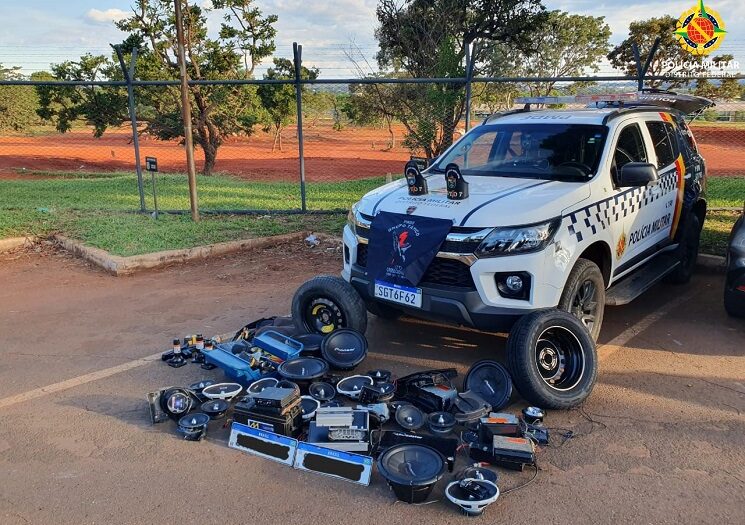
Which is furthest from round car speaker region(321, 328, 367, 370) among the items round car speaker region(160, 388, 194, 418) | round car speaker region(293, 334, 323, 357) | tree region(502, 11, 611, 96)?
tree region(502, 11, 611, 96)

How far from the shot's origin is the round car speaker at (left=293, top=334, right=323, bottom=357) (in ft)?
15.9

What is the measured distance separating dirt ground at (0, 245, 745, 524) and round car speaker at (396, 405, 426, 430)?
54 cm

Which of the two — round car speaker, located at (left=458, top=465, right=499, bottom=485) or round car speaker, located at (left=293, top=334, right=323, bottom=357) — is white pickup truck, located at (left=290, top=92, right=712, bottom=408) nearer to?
round car speaker, located at (left=293, top=334, right=323, bottom=357)

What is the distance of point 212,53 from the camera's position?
20438 millimetres

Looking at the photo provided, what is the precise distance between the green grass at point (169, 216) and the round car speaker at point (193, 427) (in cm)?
468

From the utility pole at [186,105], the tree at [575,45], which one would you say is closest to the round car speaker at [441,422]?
the utility pole at [186,105]

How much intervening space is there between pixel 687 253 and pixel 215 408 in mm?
5314

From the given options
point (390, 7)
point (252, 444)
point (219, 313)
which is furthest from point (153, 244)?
point (390, 7)

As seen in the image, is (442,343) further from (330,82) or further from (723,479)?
(330,82)

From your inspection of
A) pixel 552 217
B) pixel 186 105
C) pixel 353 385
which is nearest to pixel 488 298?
pixel 552 217

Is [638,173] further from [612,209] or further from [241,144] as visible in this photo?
[241,144]

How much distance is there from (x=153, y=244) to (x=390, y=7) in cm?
1659

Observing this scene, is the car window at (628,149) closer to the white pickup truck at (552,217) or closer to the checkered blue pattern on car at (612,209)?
the white pickup truck at (552,217)

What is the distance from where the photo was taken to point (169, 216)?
10.4 meters
